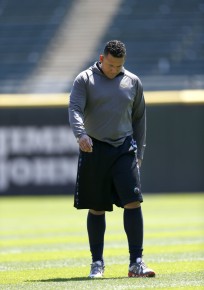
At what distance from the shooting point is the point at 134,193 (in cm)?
643

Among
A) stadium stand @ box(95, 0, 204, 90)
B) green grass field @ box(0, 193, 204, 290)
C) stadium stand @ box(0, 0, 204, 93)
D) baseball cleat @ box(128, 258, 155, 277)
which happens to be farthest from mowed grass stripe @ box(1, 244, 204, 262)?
stadium stand @ box(95, 0, 204, 90)

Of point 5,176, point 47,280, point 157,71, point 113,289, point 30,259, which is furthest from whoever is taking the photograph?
point 157,71

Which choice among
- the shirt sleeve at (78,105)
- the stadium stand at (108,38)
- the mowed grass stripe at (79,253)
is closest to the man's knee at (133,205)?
the shirt sleeve at (78,105)

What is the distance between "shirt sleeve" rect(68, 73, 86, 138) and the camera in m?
6.38

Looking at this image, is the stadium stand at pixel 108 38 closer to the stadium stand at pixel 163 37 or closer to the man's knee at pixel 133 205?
the stadium stand at pixel 163 37

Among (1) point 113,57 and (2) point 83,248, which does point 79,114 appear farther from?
(2) point 83,248

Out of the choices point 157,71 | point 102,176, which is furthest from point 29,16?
point 102,176

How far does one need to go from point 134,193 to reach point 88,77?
33.5 inches

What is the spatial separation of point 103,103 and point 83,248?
3203mm

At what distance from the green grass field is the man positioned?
0.44m

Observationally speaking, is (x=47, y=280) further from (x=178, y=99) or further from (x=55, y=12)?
(x=55, y=12)

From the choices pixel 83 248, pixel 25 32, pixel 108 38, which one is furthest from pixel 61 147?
pixel 83 248

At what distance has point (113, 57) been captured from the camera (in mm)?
6320

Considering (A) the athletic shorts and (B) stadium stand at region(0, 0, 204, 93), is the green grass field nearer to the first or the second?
(A) the athletic shorts
